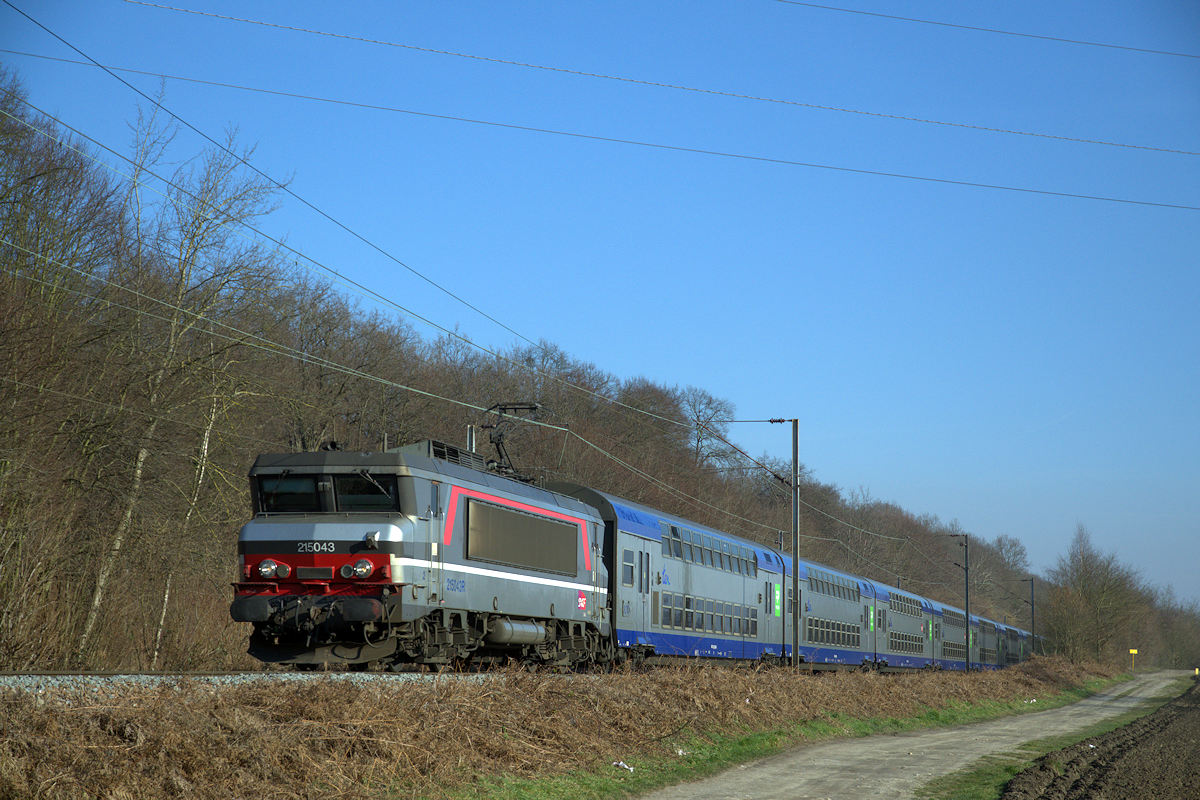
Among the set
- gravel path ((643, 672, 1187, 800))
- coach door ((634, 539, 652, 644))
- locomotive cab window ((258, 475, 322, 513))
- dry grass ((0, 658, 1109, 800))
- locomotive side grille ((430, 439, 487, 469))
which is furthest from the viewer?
coach door ((634, 539, 652, 644))

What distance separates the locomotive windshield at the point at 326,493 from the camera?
56.0 ft

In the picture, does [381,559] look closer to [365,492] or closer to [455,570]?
[365,492]

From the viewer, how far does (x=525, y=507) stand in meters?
20.6

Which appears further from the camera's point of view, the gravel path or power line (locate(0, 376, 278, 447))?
power line (locate(0, 376, 278, 447))

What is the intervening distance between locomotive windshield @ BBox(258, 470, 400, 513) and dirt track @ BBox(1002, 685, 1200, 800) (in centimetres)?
966

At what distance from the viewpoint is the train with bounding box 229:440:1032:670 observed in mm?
16469

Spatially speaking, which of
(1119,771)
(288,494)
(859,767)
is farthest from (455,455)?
(1119,771)

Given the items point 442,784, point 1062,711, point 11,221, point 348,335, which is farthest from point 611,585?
point 348,335

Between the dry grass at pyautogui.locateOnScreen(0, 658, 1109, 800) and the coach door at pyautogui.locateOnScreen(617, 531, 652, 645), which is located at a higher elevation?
the coach door at pyautogui.locateOnScreen(617, 531, 652, 645)

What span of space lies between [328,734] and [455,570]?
768 cm

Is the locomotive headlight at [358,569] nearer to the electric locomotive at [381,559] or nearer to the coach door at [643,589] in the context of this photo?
the electric locomotive at [381,559]

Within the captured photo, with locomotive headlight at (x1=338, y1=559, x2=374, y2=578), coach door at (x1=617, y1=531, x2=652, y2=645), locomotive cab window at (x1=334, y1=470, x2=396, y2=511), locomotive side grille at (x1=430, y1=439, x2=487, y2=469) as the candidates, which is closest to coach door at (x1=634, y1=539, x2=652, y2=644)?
coach door at (x1=617, y1=531, x2=652, y2=645)

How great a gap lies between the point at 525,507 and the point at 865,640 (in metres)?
28.7

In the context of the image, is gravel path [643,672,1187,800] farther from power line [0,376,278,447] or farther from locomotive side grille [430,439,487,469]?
power line [0,376,278,447]
